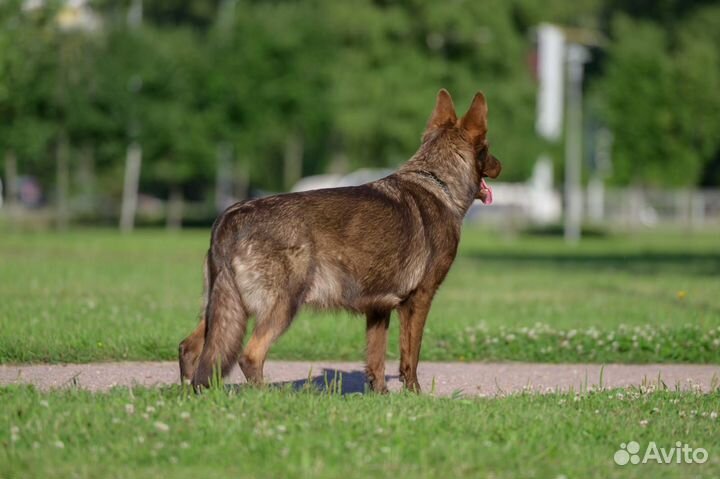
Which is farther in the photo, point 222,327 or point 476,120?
point 476,120

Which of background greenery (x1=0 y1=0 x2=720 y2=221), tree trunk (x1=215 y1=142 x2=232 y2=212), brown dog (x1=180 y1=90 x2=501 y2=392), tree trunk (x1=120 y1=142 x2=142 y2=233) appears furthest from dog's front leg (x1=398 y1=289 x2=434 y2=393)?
tree trunk (x1=120 y1=142 x2=142 y2=233)

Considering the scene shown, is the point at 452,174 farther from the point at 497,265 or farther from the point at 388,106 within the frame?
the point at 388,106

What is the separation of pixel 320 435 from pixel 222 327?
4.47 feet

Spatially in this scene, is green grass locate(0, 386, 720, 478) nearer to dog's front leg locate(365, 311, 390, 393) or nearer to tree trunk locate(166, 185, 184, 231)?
dog's front leg locate(365, 311, 390, 393)

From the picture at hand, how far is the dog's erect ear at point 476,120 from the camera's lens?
9164mm

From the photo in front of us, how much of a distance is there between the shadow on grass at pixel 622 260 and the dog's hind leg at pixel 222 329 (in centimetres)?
1802

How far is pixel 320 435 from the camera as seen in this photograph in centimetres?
649

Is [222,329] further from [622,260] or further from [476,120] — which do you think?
[622,260]

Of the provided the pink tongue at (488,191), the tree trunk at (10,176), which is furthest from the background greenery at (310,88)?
the pink tongue at (488,191)

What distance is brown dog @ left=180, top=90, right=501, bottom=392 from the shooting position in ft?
25.5

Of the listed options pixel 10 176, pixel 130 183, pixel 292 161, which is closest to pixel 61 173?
pixel 10 176

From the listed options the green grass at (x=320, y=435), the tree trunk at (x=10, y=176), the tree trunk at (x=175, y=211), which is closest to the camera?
the green grass at (x=320, y=435)

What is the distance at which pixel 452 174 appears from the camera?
9.13m

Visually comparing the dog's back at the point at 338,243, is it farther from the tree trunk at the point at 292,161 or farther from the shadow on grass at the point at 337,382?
the tree trunk at the point at 292,161
